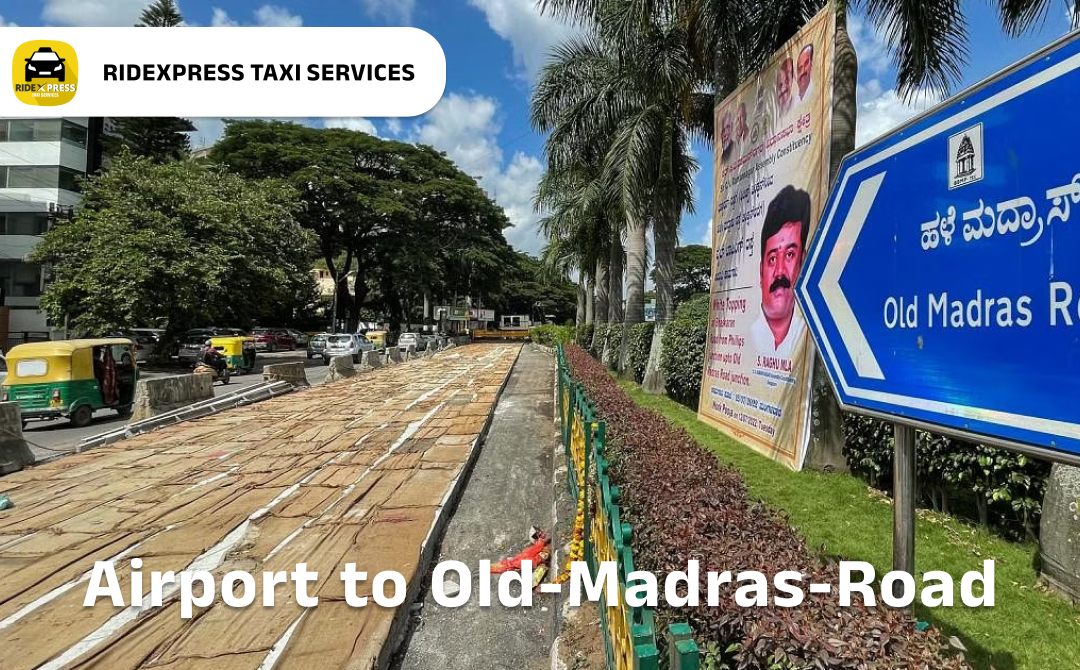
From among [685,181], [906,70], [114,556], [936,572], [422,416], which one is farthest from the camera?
[685,181]

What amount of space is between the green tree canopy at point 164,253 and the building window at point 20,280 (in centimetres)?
1337

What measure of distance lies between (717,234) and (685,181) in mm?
6779

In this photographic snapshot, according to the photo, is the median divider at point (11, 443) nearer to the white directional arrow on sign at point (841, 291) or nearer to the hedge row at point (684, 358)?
the white directional arrow on sign at point (841, 291)

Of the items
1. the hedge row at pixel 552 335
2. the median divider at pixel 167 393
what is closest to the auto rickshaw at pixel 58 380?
the median divider at pixel 167 393

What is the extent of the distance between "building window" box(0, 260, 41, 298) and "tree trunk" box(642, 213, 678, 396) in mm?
36722

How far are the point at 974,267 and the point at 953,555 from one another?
345cm

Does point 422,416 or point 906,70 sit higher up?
point 906,70

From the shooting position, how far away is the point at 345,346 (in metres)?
28.5

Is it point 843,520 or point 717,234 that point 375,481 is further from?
point 717,234

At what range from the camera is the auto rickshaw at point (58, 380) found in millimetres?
10625

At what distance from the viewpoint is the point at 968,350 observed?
1610 millimetres

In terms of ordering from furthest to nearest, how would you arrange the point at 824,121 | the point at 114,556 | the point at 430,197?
the point at 430,197 → the point at 824,121 → the point at 114,556

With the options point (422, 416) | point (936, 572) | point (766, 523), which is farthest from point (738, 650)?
point (422, 416)

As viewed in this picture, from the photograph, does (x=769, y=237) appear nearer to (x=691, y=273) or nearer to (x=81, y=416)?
(x=81, y=416)
